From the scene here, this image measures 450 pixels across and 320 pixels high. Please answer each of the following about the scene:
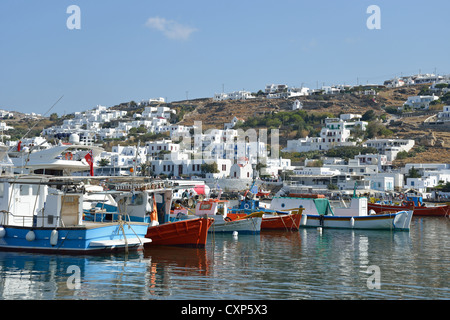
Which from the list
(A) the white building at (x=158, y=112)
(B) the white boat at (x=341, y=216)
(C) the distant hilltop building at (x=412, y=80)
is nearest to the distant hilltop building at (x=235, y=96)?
(A) the white building at (x=158, y=112)

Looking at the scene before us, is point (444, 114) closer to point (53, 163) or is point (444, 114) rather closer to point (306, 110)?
point (306, 110)

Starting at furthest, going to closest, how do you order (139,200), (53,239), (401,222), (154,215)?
(401,222) → (154,215) → (139,200) → (53,239)

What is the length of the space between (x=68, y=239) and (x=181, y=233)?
5.35m

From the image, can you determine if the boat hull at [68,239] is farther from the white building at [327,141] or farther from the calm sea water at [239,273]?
the white building at [327,141]

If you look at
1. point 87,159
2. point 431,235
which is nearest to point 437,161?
point 431,235

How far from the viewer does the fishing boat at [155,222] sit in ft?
76.5

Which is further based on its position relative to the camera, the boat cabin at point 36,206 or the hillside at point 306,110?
the hillside at point 306,110

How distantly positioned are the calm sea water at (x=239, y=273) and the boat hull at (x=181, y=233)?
0.53 metres

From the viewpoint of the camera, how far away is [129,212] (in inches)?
933

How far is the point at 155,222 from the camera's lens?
23922 millimetres

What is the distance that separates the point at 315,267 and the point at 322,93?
13480cm

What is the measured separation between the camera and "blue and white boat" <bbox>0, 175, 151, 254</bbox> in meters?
19.5

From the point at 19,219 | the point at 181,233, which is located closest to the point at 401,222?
the point at 181,233

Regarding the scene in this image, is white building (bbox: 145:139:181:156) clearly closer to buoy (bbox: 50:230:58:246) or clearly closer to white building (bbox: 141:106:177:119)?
white building (bbox: 141:106:177:119)
